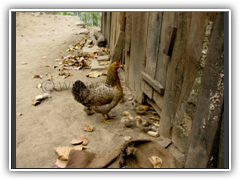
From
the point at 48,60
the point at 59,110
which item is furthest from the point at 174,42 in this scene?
the point at 48,60

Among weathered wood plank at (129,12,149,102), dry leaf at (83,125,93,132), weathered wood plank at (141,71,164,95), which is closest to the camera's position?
weathered wood plank at (141,71,164,95)

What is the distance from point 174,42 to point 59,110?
260 centimetres

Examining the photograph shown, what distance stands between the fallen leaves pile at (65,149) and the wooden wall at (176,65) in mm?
1218

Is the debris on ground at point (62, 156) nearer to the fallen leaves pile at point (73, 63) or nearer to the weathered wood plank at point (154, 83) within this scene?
the weathered wood plank at point (154, 83)

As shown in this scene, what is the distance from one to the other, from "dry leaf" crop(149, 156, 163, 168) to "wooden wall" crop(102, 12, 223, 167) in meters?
0.33

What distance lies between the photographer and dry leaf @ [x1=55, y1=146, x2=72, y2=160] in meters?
2.28

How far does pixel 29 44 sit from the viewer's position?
27.3 feet

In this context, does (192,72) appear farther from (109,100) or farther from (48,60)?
(48,60)

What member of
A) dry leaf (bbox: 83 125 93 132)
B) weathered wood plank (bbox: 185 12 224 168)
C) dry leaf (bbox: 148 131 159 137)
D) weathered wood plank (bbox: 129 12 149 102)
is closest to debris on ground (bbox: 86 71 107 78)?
weathered wood plank (bbox: 129 12 149 102)

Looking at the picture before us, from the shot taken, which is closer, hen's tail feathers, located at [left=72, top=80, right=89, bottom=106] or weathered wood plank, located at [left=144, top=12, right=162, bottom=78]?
weathered wood plank, located at [left=144, top=12, right=162, bottom=78]

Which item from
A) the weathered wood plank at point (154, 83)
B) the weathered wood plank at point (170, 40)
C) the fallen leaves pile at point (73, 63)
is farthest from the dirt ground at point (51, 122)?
the weathered wood plank at point (170, 40)

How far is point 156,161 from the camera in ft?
6.81

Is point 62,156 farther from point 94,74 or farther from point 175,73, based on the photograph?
point 94,74

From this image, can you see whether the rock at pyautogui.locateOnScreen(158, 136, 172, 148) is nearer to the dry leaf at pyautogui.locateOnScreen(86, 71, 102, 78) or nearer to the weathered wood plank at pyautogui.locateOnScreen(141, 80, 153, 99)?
the weathered wood plank at pyautogui.locateOnScreen(141, 80, 153, 99)
